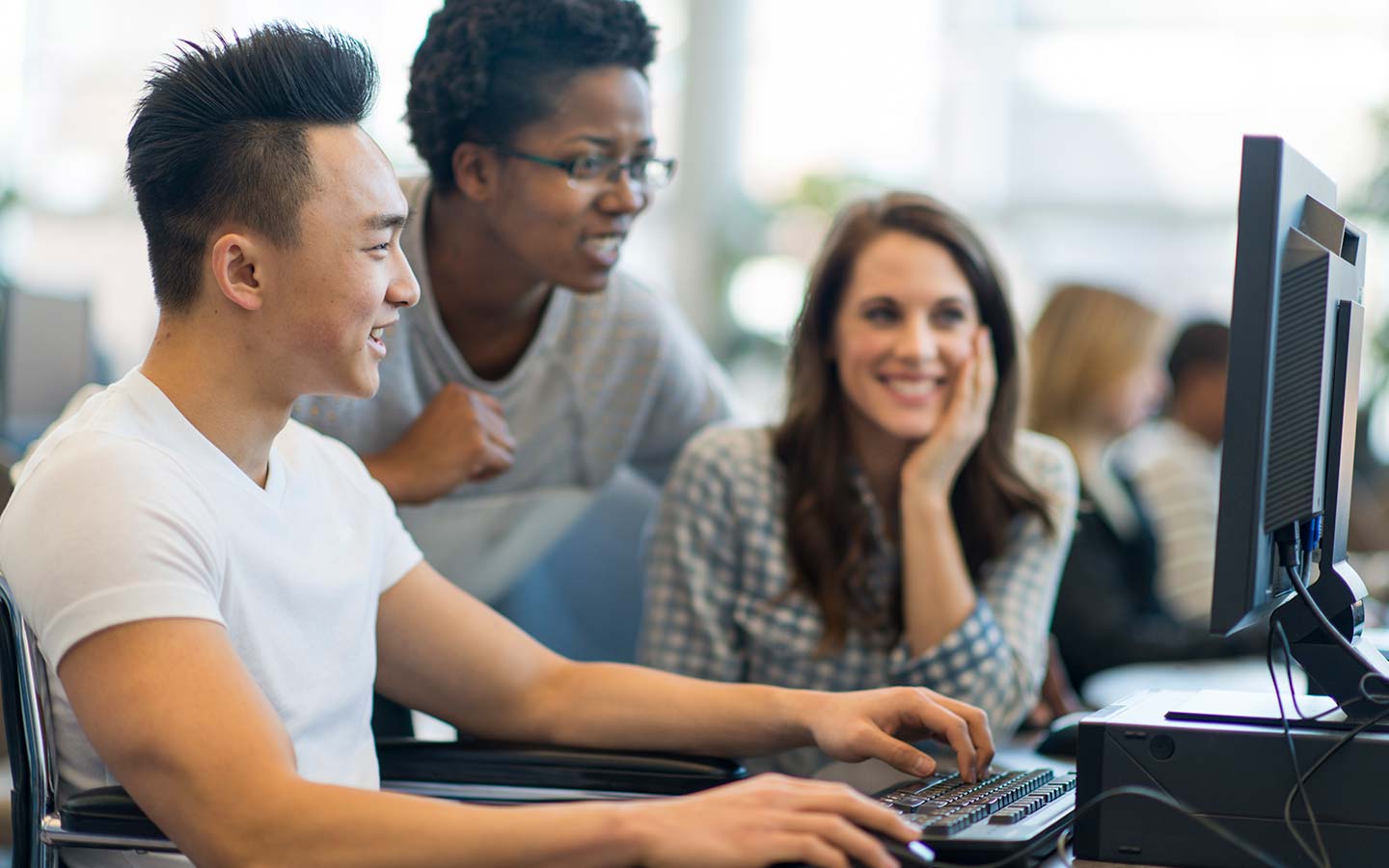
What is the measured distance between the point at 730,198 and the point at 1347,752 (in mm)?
5195

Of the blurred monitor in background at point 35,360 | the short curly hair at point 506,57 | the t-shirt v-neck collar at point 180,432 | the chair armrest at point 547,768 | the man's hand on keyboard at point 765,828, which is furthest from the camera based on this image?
the blurred monitor in background at point 35,360

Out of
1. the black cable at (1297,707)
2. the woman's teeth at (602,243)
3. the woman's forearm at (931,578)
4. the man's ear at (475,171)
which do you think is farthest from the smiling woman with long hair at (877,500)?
the black cable at (1297,707)

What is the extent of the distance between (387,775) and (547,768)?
16 cm

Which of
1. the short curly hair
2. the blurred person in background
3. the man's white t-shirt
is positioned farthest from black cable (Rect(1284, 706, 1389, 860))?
the blurred person in background

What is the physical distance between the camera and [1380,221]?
4.67 meters

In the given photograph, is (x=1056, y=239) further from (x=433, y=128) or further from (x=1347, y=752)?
(x=1347, y=752)

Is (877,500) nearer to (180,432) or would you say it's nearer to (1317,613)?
(1317,613)

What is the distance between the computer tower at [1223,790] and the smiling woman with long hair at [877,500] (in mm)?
780

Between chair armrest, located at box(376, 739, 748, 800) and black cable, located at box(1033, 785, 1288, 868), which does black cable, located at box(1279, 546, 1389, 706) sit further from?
chair armrest, located at box(376, 739, 748, 800)

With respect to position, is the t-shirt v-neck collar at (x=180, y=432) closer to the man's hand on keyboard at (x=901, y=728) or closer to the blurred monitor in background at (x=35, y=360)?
the man's hand on keyboard at (x=901, y=728)

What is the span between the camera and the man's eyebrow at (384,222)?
3.96 ft

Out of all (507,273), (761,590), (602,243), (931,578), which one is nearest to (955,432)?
(931,578)

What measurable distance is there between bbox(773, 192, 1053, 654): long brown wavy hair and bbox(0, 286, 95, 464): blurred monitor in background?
1.38 meters

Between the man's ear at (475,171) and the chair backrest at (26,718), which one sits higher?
the man's ear at (475,171)
